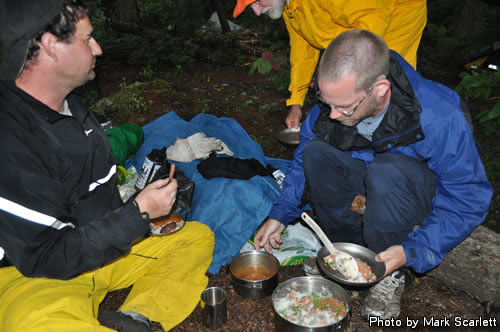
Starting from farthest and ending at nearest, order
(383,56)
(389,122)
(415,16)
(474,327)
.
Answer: (415,16) < (474,327) < (389,122) < (383,56)

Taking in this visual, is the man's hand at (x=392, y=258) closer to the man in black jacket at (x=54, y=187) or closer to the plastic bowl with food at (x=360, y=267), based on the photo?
the plastic bowl with food at (x=360, y=267)

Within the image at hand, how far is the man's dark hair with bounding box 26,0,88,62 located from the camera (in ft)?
6.72

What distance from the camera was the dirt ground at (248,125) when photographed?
2.85 m

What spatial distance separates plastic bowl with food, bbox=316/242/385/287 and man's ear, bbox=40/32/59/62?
83.6 inches

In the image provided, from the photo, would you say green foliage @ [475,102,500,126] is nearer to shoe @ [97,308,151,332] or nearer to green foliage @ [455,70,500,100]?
green foliage @ [455,70,500,100]

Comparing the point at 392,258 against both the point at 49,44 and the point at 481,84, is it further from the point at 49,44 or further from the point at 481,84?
the point at 481,84

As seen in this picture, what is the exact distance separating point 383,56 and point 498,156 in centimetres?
331

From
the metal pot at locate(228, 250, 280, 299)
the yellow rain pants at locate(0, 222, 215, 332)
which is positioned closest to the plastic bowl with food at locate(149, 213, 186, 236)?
the yellow rain pants at locate(0, 222, 215, 332)

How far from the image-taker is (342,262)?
2678mm

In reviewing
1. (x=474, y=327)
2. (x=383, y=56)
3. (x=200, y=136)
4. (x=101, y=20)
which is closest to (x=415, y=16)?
(x=383, y=56)

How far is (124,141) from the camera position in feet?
13.5

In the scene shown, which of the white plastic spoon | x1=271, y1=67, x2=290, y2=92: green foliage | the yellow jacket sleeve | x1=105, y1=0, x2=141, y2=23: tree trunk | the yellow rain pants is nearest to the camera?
the yellow rain pants

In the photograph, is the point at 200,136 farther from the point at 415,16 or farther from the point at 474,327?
the point at 474,327

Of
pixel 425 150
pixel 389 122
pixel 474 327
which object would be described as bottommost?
pixel 474 327
